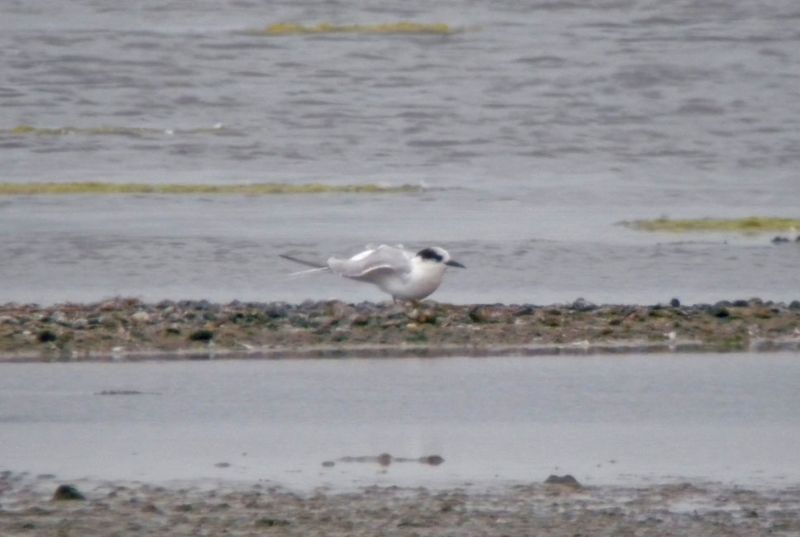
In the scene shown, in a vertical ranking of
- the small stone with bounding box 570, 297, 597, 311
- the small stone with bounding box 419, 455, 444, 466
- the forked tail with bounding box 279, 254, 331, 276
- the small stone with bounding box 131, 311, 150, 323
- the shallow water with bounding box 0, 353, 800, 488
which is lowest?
the small stone with bounding box 419, 455, 444, 466

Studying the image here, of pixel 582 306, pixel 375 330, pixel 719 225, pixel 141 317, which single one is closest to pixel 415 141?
pixel 719 225

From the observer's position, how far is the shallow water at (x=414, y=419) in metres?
7.75

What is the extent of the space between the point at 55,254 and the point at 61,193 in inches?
167

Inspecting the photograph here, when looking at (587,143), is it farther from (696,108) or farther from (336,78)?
(336,78)

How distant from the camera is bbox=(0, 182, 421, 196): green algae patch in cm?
1938

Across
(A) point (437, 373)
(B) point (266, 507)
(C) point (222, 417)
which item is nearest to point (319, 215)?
(A) point (437, 373)

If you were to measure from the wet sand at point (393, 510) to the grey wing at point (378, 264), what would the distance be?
4408 mm

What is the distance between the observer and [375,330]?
11.2 metres

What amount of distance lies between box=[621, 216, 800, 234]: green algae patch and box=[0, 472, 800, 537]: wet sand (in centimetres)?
933

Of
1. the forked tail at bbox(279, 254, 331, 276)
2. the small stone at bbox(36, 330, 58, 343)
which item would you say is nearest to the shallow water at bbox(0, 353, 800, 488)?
the small stone at bbox(36, 330, 58, 343)

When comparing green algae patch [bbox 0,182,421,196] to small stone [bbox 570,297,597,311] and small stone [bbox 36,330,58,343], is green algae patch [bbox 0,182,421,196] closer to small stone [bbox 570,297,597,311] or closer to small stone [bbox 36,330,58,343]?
small stone [bbox 570,297,597,311]

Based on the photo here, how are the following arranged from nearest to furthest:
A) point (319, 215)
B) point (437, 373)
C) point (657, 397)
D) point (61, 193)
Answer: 1. point (657, 397)
2. point (437, 373)
3. point (319, 215)
4. point (61, 193)

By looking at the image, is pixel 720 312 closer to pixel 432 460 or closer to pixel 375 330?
pixel 375 330

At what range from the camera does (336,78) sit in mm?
27734
